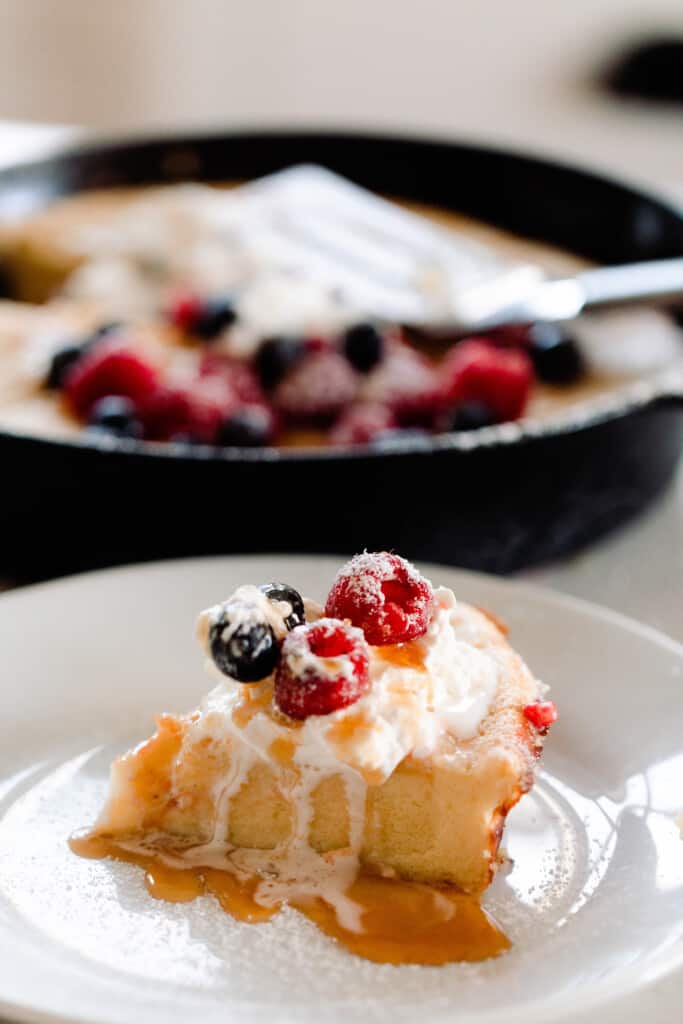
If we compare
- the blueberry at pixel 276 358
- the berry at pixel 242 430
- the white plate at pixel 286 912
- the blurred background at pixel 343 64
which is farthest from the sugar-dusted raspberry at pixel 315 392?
the blurred background at pixel 343 64

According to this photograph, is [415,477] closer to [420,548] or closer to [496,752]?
[420,548]

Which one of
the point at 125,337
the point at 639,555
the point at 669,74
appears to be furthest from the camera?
the point at 669,74

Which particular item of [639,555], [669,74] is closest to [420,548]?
[639,555]

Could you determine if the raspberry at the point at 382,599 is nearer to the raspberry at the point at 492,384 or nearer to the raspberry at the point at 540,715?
the raspberry at the point at 540,715

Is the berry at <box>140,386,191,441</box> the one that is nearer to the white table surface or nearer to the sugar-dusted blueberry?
the sugar-dusted blueberry

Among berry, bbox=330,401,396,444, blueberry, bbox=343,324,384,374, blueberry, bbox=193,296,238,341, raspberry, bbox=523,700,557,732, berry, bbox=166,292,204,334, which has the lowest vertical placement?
raspberry, bbox=523,700,557,732

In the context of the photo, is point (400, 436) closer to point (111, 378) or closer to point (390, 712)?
point (111, 378)

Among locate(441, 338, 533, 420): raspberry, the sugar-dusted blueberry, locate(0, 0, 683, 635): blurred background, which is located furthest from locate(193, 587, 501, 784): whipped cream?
locate(0, 0, 683, 635): blurred background

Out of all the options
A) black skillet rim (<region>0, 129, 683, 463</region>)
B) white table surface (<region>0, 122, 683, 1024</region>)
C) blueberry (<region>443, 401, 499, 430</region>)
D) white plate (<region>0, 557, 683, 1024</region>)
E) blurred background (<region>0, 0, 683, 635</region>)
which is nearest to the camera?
white plate (<region>0, 557, 683, 1024</region>)

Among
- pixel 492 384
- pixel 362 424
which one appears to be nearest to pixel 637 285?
pixel 492 384
